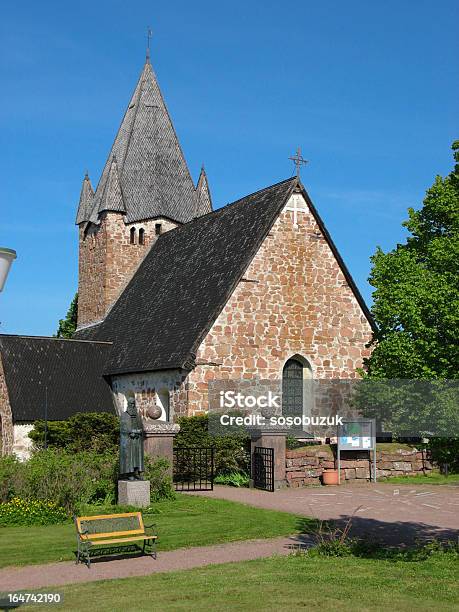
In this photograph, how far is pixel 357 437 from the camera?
24.2m

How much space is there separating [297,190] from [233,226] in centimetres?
327

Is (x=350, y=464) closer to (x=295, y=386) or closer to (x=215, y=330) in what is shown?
(x=295, y=386)

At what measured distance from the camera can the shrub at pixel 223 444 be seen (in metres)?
24.9

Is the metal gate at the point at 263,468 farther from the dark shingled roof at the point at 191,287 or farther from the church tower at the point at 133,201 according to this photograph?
the church tower at the point at 133,201

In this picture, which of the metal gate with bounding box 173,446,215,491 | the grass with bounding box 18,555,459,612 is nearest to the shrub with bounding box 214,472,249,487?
the metal gate with bounding box 173,446,215,491

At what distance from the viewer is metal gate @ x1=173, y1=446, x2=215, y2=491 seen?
24438 mm

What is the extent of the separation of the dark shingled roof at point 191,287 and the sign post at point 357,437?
5.73 metres

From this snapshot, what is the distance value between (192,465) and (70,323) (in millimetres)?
35815

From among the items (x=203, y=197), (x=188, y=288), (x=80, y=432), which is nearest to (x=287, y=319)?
(x=188, y=288)


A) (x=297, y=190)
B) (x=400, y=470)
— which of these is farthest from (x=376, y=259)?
(x=400, y=470)

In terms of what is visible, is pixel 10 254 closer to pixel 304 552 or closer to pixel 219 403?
pixel 304 552

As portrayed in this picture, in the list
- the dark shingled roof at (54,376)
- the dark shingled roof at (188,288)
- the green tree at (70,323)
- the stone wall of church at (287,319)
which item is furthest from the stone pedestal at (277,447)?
the green tree at (70,323)

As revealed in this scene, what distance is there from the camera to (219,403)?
27688 mm

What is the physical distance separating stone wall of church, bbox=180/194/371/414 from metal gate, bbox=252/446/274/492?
4084mm
